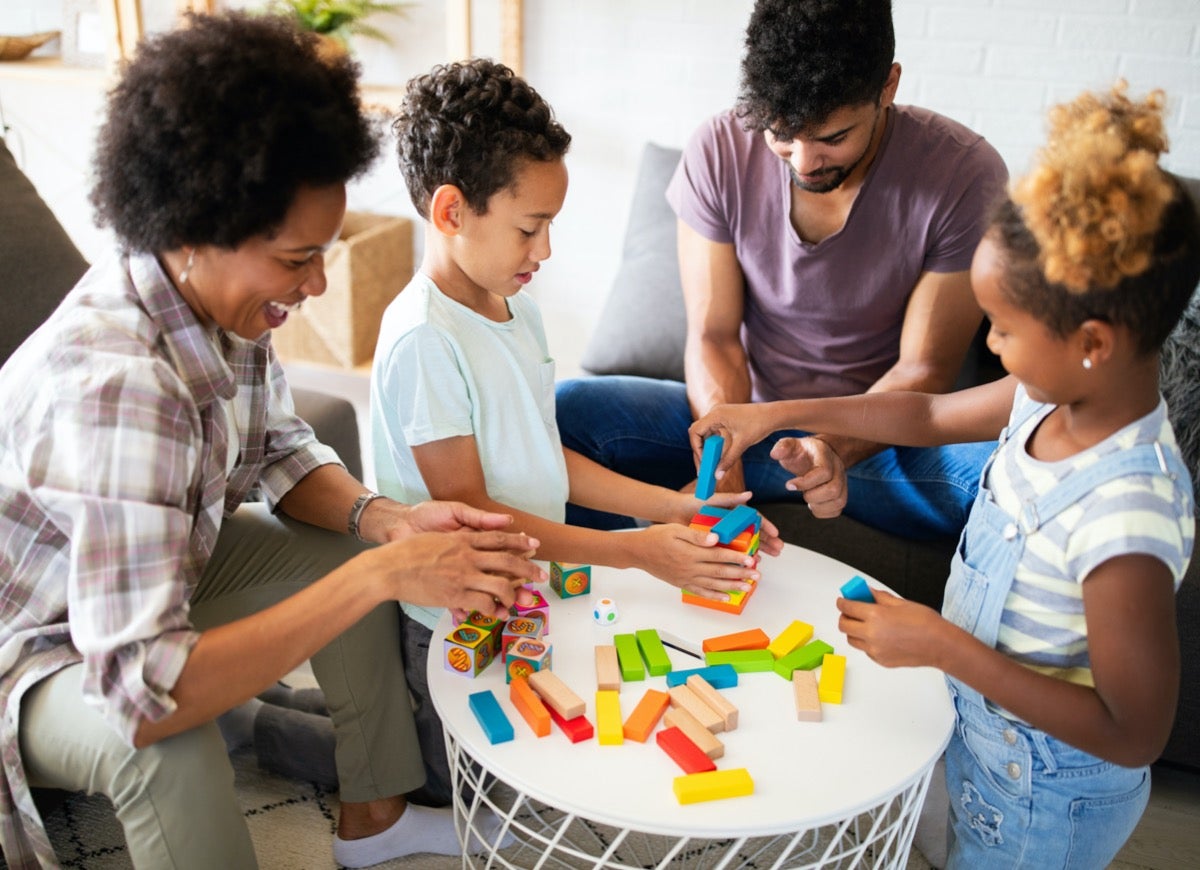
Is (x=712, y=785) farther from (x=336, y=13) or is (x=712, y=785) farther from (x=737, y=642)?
(x=336, y=13)

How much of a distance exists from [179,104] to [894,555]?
4.31 ft

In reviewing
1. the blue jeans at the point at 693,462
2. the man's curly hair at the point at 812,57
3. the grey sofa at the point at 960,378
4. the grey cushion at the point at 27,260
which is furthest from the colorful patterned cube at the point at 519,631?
the grey cushion at the point at 27,260

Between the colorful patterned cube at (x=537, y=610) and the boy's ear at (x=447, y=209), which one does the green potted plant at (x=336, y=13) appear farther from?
the colorful patterned cube at (x=537, y=610)

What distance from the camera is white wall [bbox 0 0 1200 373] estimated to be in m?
2.24

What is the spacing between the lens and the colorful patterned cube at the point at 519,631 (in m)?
1.21

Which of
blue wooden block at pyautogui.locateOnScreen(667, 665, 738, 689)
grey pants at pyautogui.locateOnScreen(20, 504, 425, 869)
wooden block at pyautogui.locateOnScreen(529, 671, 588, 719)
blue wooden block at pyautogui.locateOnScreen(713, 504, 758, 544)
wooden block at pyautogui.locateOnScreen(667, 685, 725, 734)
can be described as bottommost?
grey pants at pyautogui.locateOnScreen(20, 504, 425, 869)

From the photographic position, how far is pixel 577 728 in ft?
3.60

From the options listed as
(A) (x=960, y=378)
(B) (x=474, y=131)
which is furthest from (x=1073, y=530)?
(A) (x=960, y=378)

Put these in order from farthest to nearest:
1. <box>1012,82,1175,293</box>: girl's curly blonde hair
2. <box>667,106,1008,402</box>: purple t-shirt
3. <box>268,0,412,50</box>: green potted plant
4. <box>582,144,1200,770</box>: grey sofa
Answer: <box>268,0,412,50</box>: green potted plant < <box>667,106,1008,402</box>: purple t-shirt < <box>582,144,1200,770</box>: grey sofa < <box>1012,82,1175,293</box>: girl's curly blonde hair

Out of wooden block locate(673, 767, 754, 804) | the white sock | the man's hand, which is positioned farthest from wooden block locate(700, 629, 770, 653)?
the white sock

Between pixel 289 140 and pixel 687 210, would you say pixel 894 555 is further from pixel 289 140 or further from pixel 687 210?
pixel 289 140

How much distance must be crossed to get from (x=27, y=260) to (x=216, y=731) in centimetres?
96

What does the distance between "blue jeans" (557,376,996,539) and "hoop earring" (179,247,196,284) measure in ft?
2.83

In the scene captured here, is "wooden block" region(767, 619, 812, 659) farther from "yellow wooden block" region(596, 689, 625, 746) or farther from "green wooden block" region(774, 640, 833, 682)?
"yellow wooden block" region(596, 689, 625, 746)
